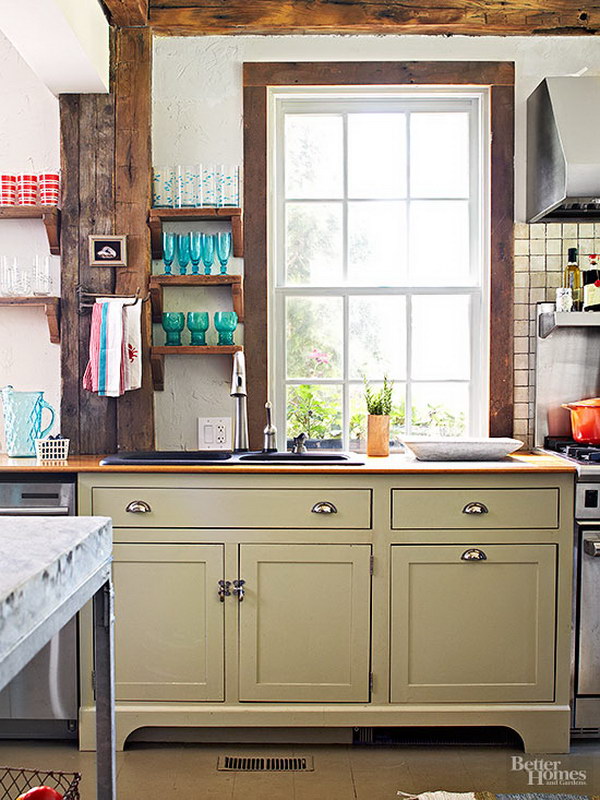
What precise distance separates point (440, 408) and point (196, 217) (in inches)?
51.9

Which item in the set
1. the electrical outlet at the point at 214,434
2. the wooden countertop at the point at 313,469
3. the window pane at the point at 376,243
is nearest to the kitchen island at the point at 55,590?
the wooden countertop at the point at 313,469

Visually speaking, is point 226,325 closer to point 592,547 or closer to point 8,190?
point 8,190

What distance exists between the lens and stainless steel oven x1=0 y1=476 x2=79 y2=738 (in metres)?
2.80

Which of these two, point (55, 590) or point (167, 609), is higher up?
point (55, 590)


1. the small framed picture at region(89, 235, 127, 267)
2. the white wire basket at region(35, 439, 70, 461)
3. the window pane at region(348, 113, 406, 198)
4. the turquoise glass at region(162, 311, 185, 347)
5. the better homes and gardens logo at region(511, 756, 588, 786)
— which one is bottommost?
the better homes and gardens logo at region(511, 756, 588, 786)

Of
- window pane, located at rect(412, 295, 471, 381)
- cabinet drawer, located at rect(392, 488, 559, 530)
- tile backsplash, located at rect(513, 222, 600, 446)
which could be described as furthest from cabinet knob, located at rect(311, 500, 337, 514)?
tile backsplash, located at rect(513, 222, 600, 446)

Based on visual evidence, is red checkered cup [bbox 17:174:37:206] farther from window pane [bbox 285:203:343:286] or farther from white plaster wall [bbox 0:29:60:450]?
window pane [bbox 285:203:343:286]

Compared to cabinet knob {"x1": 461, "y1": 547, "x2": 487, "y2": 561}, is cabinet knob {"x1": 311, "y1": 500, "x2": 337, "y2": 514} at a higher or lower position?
higher

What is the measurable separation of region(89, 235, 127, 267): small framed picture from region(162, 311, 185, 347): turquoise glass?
0.28 meters

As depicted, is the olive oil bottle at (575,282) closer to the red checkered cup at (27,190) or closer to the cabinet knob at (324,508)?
the cabinet knob at (324,508)

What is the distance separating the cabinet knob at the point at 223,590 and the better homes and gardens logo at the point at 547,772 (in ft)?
3.70

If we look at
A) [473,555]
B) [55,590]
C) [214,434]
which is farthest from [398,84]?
[55,590]

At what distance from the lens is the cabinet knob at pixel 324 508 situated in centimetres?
279

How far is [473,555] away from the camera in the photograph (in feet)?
9.20
